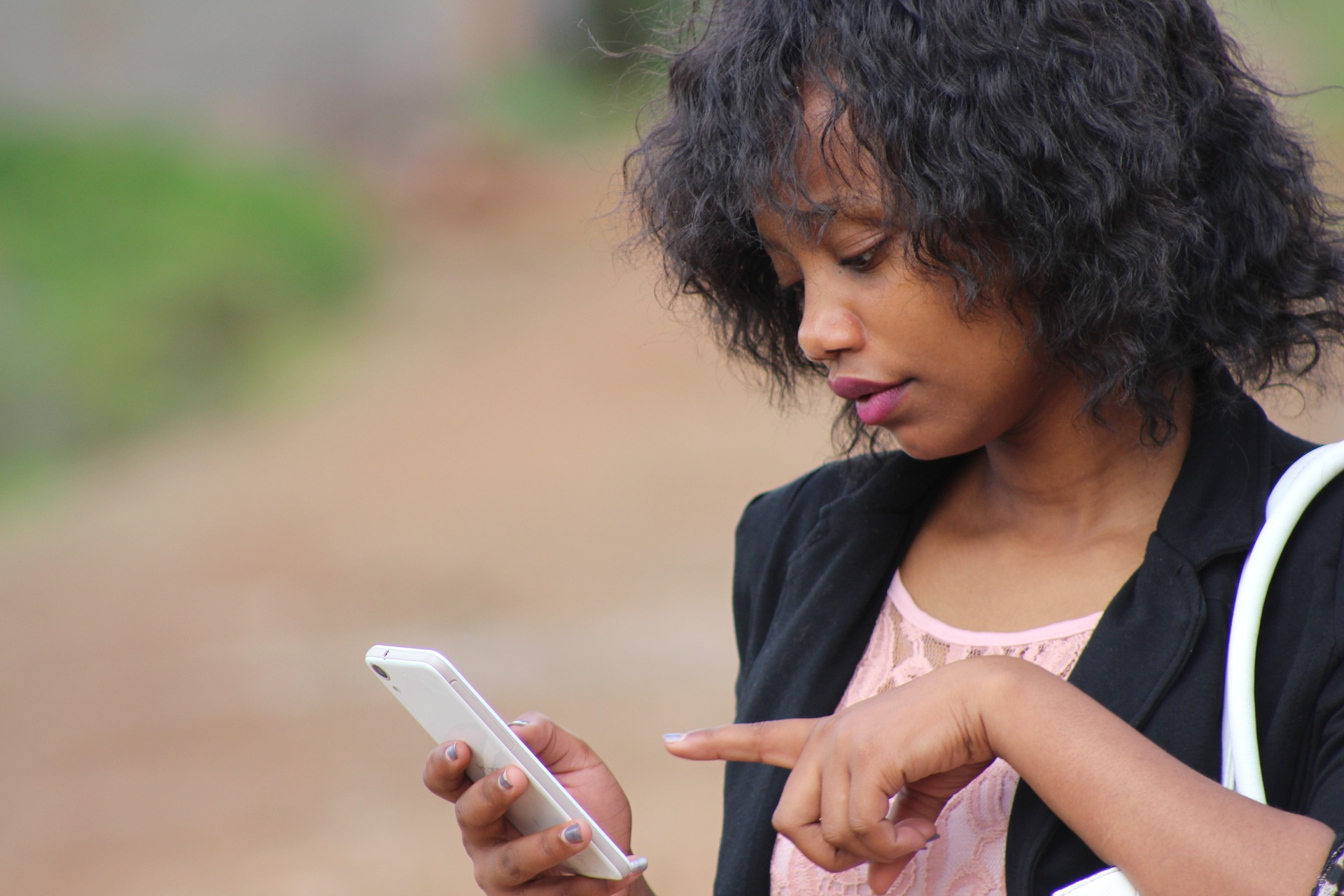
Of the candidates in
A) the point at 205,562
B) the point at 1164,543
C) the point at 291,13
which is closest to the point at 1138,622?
the point at 1164,543

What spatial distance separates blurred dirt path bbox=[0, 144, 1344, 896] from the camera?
523 cm

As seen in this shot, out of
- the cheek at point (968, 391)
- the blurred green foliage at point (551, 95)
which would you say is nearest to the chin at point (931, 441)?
the cheek at point (968, 391)

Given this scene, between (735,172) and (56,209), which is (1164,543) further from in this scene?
(56,209)

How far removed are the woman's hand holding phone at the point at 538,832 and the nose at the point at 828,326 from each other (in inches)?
22.4

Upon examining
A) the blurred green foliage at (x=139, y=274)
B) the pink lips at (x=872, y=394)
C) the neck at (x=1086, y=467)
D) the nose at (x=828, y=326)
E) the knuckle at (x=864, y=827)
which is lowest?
the blurred green foliage at (x=139, y=274)

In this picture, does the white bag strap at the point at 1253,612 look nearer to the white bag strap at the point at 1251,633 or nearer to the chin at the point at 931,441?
the white bag strap at the point at 1251,633

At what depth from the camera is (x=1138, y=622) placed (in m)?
1.53

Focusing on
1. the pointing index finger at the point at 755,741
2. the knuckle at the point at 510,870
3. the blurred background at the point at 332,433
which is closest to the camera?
the pointing index finger at the point at 755,741

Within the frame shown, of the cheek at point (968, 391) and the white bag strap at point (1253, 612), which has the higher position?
the cheek at point (968, 391)

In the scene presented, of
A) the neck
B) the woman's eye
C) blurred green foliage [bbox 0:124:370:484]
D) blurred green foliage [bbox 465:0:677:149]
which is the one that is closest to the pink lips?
the woman's eye

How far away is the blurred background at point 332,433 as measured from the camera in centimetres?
546

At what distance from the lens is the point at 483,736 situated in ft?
4.96

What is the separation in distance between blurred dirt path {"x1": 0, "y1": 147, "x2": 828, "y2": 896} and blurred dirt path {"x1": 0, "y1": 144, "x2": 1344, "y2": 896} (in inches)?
0.8

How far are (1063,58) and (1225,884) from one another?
902 mm
